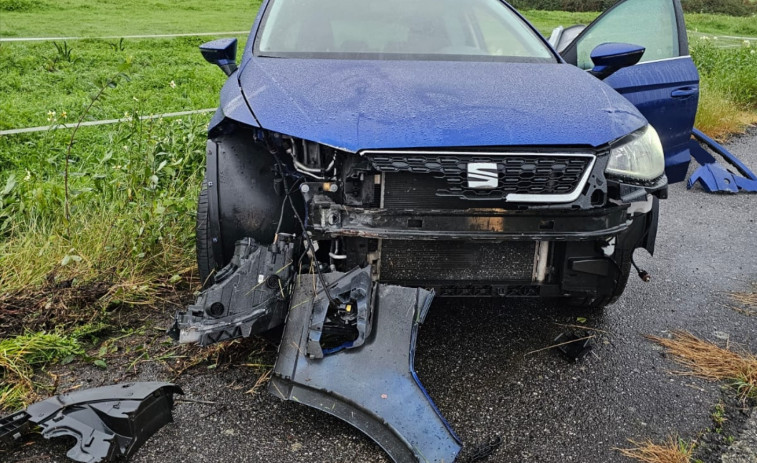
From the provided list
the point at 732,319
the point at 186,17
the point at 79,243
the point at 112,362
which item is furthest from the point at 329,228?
the point at 186,17

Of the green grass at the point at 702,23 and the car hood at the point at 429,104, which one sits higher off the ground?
the car hood at the point at 429,104

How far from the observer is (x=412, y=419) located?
220 cm

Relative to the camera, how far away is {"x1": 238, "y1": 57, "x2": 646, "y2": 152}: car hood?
234 centimetres

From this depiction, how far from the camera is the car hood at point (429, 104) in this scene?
234 cm

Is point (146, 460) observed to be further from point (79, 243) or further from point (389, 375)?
point (79, 243)

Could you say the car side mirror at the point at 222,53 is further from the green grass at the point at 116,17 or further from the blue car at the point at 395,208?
the green grass at the point at 116,17

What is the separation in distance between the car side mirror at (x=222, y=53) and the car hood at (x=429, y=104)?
1.53 feet

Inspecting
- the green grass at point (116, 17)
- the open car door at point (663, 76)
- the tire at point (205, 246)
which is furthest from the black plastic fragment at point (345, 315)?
the green grass at point (116, 17)

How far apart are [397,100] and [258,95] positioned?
563mm

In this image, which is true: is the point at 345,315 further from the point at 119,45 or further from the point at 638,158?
the point at 119,45

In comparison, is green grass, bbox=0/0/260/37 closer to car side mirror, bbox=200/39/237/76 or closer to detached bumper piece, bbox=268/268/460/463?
car side mirror, bbox=200/39/237/76

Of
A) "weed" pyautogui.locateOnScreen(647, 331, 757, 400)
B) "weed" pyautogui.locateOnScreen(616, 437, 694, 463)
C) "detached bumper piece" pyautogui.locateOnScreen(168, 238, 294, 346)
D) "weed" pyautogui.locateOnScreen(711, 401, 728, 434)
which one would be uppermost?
"detached bumper piece" pyautogui.locateOnScreen(168, 238, 294, 346)

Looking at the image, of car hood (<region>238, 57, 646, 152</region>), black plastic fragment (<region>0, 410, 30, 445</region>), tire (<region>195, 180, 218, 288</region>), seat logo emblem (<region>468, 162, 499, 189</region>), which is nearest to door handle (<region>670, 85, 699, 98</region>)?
car hood (<region>238, 57, 646, 152</region>)

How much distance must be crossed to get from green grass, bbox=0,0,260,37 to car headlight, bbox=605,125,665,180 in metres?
11.2
